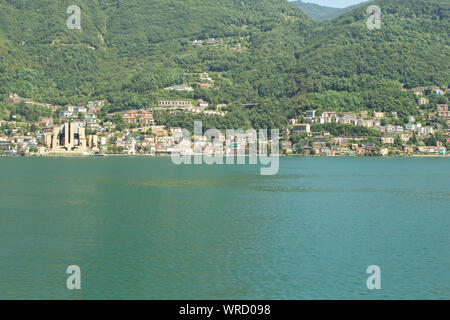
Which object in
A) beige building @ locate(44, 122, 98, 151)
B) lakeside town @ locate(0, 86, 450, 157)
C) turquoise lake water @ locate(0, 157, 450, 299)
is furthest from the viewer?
beige building @ locate(44, 122, 98, 151)

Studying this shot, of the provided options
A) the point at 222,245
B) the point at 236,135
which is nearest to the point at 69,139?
the point at 236,135

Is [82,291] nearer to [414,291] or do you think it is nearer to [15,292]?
[15,292]

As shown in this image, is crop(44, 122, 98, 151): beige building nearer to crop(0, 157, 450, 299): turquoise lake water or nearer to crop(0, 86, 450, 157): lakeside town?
crop(0, 86, 450, 157): lakeside town

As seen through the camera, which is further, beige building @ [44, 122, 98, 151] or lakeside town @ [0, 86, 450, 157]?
beige building @ [44, 122, 98, 151]

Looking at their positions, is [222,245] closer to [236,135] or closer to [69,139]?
[236,135]

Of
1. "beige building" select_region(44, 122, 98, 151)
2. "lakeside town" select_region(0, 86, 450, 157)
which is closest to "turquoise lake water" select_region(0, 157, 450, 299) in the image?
"lakeside town" select_region(0, 86, 450, 157)

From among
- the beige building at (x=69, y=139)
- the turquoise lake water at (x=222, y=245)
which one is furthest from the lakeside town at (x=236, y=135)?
the turquoise lake water at (x=222, y=245)

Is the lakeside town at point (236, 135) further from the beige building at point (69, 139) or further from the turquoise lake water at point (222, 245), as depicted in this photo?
the turquoise lake water at point (222, 245)
